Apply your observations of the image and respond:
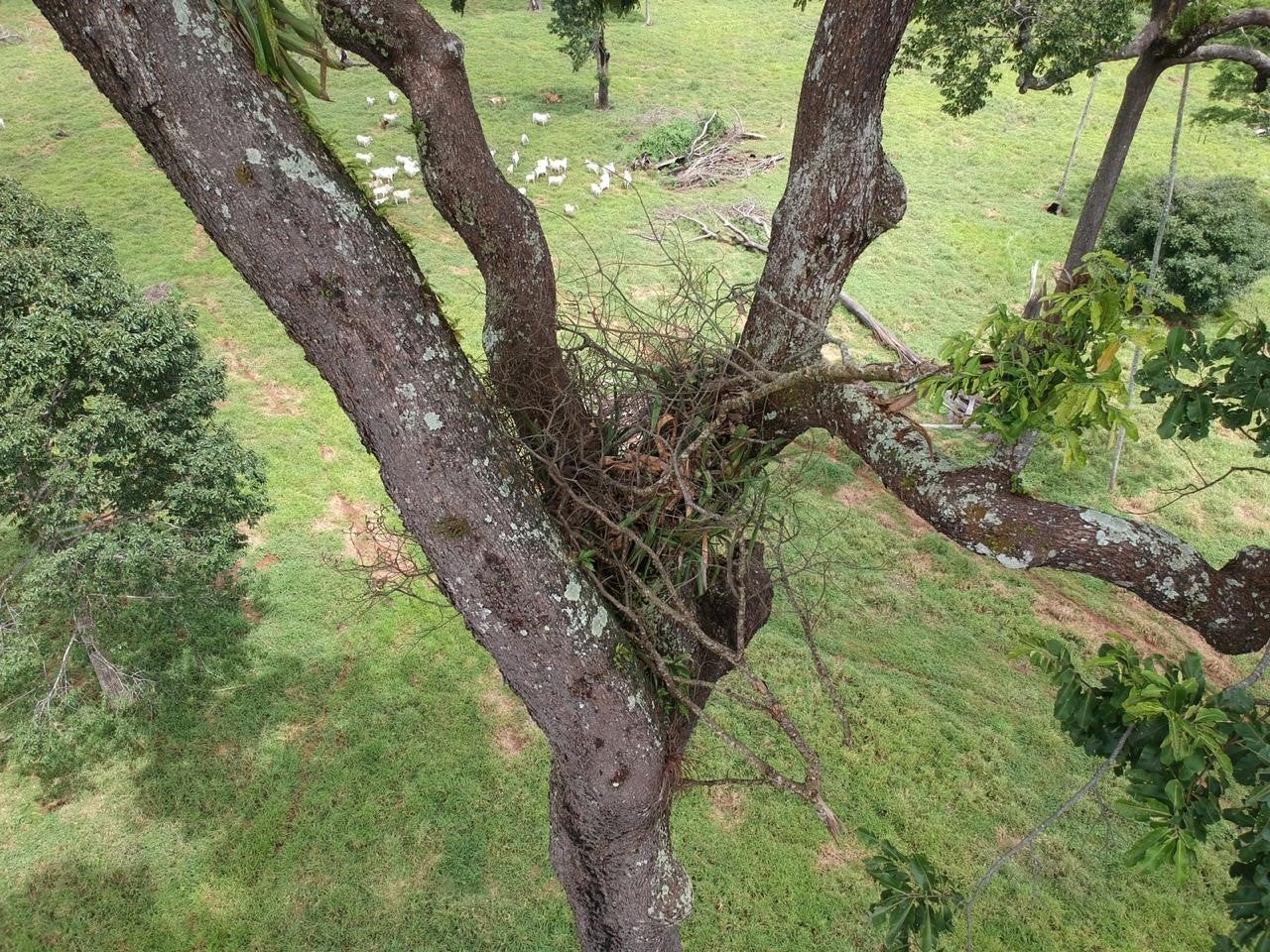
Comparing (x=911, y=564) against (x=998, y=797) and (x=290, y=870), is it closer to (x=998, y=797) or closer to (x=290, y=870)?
(x=998, y=797)

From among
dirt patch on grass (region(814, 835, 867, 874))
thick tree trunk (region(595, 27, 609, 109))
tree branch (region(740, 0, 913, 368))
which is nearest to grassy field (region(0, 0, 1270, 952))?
dirt patch on grass (region(814, 835, 867, 874))

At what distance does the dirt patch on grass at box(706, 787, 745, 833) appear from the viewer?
19.8 ft

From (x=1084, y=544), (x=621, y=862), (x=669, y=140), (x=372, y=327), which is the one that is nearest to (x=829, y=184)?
(x=1084, y=544)

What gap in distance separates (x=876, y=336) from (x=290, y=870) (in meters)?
10.2

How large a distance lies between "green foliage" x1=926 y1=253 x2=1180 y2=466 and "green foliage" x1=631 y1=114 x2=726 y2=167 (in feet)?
49.0

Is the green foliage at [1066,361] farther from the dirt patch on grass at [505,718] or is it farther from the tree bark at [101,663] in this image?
the tree bark at [101,663]

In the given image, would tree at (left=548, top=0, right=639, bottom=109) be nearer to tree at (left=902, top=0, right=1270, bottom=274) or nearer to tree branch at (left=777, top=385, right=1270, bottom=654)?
tree at (left=902, top=0, right=1270, bottom=274)

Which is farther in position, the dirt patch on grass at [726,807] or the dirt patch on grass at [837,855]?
the dirt patch on grass at [726,807]

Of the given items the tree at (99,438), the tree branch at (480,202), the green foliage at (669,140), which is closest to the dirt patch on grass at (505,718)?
the tree at (99,438)

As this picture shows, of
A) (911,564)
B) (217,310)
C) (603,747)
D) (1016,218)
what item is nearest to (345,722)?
(603,747)

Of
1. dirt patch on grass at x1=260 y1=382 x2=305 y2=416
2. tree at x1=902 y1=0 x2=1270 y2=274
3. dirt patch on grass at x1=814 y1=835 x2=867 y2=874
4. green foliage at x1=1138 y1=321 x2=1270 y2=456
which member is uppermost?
tree at x1=902 y1=0 x2=1270 y2=274

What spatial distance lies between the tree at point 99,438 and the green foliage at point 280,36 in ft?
12.5

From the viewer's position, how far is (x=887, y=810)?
20.0ft

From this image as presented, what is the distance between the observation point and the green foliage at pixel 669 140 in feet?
52.8
